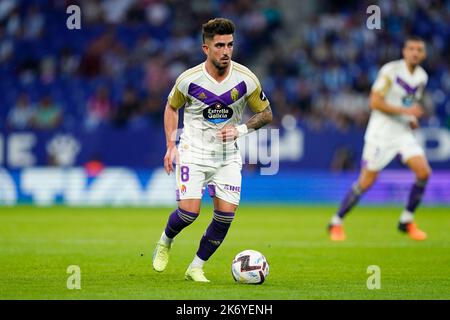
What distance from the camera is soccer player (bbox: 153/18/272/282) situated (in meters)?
9.59

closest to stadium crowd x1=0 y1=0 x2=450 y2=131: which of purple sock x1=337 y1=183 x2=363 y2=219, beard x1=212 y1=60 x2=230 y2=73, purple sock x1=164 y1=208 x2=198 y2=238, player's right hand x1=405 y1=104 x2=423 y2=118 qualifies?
purple sock x1=337 y1=183 x2=363 y2=219

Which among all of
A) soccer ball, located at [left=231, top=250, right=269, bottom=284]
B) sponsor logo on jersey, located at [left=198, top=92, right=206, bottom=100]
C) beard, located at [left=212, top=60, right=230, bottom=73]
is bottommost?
soccer ball, located at [left=231, top=250, right=269, bottom=284]

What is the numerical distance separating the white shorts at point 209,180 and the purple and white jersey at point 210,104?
0.08 metres

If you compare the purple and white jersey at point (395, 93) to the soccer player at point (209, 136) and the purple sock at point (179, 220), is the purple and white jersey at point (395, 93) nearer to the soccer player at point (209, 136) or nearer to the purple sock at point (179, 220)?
the soccer player at point (209, 136)

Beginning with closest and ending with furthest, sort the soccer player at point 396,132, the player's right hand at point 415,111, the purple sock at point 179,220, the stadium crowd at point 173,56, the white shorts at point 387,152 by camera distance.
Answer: the purple sock at point 179,220, the player's right hand at point 415,111, the soccer player at point 396,132, the white shorts at point 387,152, the stadium crowd at point 173,56

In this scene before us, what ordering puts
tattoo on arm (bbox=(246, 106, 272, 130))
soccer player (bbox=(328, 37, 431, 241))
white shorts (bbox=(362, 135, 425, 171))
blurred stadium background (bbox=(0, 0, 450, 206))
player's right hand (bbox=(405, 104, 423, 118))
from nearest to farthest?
1. tattoo on arm (bbox=(246, 106, 272, 130))
2. player's right hand (bbox=(405, 104, 423, 118))
3. soccer player (bbox=(328, 37, 431, 241))
4. white shorts (bbox=(362, 135, 425, 171))
5. blurred stadium background (bbox=(0, 0, 450, 206))

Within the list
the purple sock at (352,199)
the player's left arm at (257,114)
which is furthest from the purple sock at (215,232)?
the purple sock at (352,199)

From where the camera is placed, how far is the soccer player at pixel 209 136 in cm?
959

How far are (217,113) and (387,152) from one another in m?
5.48

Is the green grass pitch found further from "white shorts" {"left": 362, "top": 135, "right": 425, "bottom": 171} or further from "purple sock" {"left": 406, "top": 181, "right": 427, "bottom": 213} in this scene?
"white shorts" {"left": 362, "top": 135, "right": 425, "bottom": 171}
